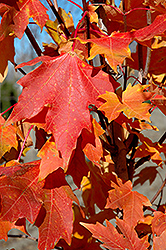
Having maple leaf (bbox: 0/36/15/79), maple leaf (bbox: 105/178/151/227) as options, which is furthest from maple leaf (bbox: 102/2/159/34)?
maple leaf (bbox: 105/178/151/227)

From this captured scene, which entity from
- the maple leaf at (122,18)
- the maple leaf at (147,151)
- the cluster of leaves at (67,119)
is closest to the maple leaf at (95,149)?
the cluster of leaves at (67,119)

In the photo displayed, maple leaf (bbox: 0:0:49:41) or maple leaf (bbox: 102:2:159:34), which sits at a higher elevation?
maple leaf (bbox: 0:0:49:41)

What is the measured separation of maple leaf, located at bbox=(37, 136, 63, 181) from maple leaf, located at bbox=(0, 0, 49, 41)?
171 mm

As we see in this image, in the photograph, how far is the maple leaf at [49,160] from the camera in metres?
0.34

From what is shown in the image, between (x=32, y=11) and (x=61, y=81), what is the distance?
0.12 meters

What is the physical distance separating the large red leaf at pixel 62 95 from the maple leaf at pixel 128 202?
5.8 inches

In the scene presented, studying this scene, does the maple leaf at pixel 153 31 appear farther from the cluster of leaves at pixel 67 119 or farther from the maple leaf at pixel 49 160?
the maple leaf at pixel 49 160

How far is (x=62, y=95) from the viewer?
35cm

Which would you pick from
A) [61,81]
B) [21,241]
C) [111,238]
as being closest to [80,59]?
[61,81]

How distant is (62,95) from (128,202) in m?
0.21

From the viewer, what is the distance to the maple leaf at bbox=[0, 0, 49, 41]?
0.37 meters

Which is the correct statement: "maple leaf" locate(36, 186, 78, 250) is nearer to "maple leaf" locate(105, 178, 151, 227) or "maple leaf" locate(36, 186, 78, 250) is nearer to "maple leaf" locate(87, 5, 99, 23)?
"maple leaf" locate(105, 178, 151, 227)

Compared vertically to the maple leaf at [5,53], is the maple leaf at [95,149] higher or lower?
lower

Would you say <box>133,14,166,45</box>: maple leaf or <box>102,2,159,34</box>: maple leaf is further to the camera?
<box>102,2,159,34</box>: maple leaf
